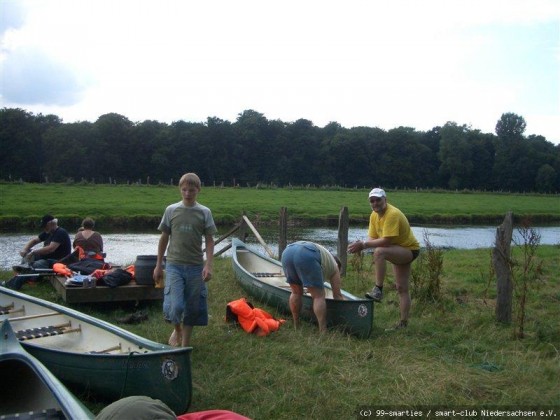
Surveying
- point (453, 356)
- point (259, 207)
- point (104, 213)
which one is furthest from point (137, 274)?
point (259, 207)

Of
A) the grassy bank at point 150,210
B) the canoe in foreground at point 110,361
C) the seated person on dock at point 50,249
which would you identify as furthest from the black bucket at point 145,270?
the grassy bank at point 150,210

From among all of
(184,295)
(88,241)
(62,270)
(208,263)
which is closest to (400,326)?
(208,263)

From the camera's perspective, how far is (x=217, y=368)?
5414 mm

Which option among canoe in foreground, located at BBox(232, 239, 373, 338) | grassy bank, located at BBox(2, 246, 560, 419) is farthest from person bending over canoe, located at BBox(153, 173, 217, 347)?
canoe in foreground, located at BBox(232, 239, 373, 338)

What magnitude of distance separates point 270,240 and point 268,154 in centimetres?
5827

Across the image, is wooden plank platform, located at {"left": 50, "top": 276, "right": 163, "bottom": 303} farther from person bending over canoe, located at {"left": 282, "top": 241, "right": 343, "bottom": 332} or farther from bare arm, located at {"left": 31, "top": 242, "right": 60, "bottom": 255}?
person bending over canoe, located at {"left": 282, "top": 241, "right": 343, "bottom": 332}

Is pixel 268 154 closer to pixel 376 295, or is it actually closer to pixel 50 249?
pixel 50 249

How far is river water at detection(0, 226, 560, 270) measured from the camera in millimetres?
16031

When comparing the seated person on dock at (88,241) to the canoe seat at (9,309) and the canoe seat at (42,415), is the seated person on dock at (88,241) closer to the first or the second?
the canoe seat at (9,309)

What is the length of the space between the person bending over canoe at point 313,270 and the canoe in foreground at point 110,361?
209 cm

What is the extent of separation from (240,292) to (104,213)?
17380mm

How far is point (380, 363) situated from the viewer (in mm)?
5473

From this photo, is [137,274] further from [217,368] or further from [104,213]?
[104,213]

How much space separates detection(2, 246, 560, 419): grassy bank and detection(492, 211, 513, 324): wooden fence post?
0.24 meters
